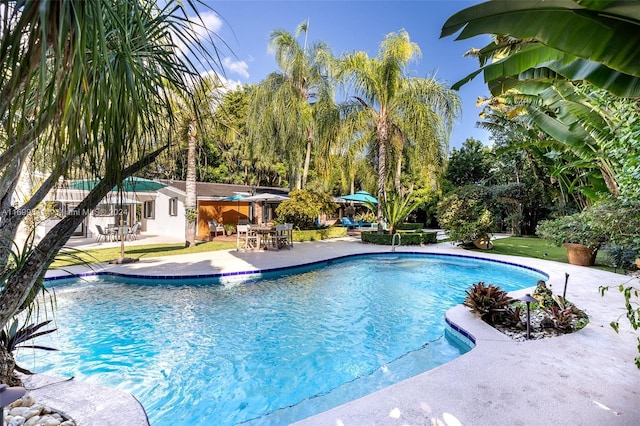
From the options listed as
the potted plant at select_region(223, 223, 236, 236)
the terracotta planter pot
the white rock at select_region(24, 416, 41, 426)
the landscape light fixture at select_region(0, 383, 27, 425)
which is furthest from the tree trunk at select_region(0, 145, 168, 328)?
the potted plant at select_region(223, 223, 236, 236)

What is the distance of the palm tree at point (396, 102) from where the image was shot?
55.8 ft

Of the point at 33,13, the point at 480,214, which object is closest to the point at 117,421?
the point at 33,13

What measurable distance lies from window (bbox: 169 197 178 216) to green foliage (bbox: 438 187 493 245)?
15585 mm

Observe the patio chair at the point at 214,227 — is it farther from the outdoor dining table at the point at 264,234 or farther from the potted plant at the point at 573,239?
the potted plant at the point at 573,239

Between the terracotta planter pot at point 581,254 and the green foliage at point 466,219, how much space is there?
12.8 feet

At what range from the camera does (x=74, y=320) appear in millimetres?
6977

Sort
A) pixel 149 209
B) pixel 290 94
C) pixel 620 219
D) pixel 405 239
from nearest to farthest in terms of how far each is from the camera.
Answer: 1. pixel 620 219
2. pixel 405 239
3. pixel 290 94
4. pixel 149 209

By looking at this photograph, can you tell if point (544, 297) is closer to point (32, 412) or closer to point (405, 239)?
point (32, 412)

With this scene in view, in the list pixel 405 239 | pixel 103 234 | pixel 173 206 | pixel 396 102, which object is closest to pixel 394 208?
pixel 405 239

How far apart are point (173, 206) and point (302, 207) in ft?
27.5

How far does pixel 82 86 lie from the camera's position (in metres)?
1.54

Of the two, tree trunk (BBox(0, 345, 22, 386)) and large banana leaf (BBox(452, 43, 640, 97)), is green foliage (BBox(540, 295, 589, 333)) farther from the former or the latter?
tree trunk (BBox(0, 345, 22, 386))

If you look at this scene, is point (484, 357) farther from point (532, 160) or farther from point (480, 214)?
point (532, 160)

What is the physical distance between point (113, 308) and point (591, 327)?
991 centimetres
